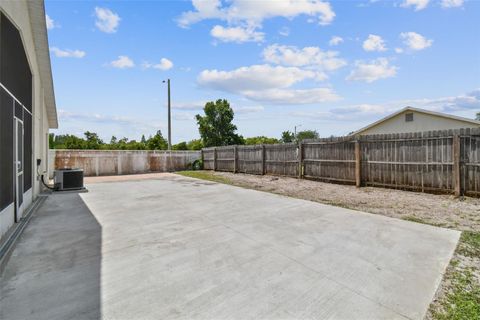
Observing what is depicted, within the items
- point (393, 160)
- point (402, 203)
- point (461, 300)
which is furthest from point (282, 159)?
point (461, 300)

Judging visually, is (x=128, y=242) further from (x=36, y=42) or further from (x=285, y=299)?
(x=36, y=42)

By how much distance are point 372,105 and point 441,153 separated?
15.6 metres

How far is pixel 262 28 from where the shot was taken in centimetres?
987

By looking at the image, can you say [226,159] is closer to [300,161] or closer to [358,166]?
[300,161]

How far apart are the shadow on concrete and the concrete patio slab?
13 mm

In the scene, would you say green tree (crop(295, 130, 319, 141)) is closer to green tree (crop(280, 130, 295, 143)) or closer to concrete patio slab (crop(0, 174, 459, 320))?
green tree (crop(280, 130, 295, 143))

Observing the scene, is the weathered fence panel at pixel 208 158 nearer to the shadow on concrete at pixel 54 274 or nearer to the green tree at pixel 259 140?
the shadow on concrete at pixel 54 274

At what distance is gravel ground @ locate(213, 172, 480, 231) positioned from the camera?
186 inches

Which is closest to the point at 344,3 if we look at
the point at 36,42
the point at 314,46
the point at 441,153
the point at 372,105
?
the point at 314,46

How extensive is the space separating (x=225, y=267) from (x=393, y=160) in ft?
23.5

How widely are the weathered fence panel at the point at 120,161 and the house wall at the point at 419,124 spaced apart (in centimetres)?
1297

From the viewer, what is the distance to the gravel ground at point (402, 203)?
15.5 feet

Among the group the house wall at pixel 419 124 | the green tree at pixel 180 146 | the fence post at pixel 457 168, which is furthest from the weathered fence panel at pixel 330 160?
the green tree at pixel 180 146

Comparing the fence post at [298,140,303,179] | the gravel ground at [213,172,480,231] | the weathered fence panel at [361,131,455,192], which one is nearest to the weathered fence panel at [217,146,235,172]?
the fence post at [298,140,303,179]
